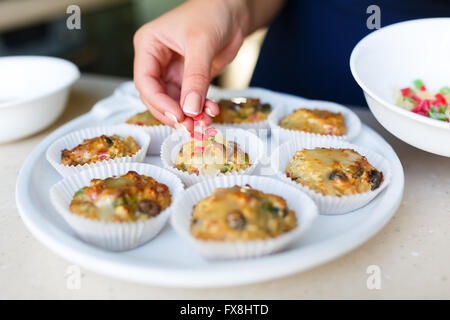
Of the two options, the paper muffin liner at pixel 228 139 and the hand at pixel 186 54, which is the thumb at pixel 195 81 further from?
the paper muffin liner at pixel 228 139

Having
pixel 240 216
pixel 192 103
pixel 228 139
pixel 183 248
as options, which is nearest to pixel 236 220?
pixel 240 216

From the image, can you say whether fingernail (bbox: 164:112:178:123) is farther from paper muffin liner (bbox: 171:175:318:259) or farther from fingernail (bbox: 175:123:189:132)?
paper muffin liner (bbox: 171:175:318:259)

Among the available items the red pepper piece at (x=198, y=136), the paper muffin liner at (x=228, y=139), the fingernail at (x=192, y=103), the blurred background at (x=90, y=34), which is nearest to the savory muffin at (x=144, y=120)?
the paper muffin liner at (x=228, y=139)

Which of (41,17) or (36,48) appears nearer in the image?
(41,17)

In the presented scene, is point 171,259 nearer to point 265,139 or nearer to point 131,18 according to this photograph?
point 265,139

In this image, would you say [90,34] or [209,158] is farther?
[90,34]

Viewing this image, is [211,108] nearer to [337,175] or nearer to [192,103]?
[192,103]
